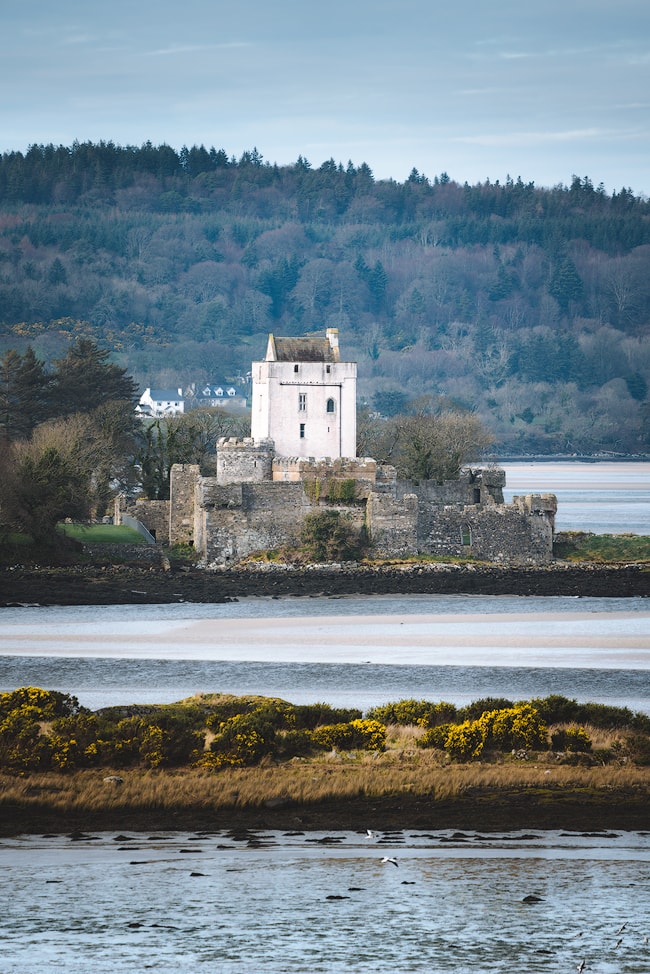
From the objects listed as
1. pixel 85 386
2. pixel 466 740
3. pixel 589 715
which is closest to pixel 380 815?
pixel 466 740

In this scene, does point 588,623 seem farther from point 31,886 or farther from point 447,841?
point 31,886

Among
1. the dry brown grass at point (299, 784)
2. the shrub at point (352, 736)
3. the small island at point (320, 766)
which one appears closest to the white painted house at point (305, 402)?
the small island at point (320, 766)

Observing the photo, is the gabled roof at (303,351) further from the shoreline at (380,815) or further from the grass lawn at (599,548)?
the shoreline at (380,815)

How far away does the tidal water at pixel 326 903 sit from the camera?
49.0 ft

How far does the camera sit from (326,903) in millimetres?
16469

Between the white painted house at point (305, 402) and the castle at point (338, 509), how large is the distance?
96 cm

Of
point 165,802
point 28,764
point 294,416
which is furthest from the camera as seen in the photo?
point 294,416

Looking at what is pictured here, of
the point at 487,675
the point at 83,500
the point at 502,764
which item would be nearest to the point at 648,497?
the point at 83,500

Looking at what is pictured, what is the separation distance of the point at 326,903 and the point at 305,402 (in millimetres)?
39918

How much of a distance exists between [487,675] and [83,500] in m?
22.9

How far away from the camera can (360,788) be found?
20453mm

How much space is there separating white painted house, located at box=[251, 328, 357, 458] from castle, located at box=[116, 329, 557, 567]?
958 millimetres

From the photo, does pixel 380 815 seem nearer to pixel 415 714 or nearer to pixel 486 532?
pixel 415 714

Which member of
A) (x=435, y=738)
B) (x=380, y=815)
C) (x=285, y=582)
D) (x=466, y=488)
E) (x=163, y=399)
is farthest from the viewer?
(x=163, y=399)
